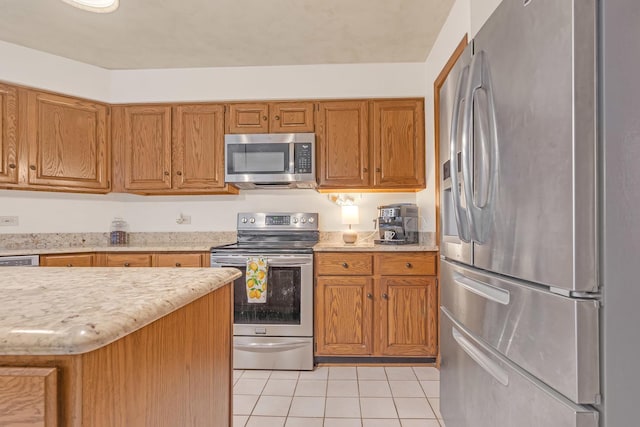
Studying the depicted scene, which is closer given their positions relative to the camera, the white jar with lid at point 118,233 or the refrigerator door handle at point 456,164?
the refrigerator door handle at point 456,164

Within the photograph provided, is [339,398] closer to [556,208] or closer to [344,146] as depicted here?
[556,208]

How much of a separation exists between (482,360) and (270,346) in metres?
1.70

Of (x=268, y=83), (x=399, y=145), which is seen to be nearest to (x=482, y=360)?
(x=399, y=145)

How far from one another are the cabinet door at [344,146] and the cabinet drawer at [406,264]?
2.25ft

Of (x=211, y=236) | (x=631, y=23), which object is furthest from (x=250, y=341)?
(x=631, y=23)

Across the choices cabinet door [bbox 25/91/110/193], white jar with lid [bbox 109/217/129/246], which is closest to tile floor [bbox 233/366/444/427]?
white jar with lid [bbox 109/217/129/246]

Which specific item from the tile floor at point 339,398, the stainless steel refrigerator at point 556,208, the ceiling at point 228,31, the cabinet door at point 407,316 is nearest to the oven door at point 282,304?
the tile floor at point 339,398

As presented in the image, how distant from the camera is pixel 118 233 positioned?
3129 millimetres

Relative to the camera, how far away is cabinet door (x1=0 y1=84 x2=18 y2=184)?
254cm

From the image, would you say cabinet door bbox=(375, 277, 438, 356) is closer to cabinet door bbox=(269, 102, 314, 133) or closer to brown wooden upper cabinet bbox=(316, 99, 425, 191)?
brown wooden upper cabinet bbox=(316, 99, 425, 191)

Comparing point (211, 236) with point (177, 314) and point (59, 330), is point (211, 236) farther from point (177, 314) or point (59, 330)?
point (59, 330)

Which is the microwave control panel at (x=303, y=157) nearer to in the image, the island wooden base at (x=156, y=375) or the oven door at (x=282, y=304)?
the oven door at (x=282, y=304)

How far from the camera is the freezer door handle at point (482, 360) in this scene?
1006 mm

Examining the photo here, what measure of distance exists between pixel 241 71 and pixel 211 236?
154cm
